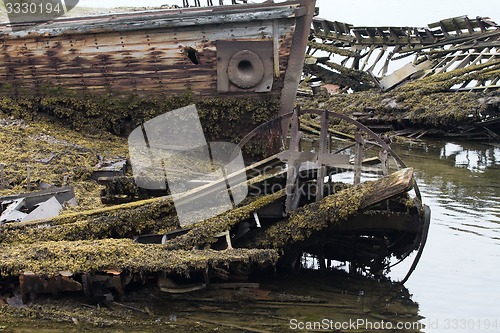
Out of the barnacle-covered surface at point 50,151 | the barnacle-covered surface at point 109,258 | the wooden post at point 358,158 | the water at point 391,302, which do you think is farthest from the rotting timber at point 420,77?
the barnacle-covered surface at point 109,258

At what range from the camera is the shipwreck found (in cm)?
867

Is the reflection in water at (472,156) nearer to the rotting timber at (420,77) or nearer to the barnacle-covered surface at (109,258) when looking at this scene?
the rotting timber at (420,77)

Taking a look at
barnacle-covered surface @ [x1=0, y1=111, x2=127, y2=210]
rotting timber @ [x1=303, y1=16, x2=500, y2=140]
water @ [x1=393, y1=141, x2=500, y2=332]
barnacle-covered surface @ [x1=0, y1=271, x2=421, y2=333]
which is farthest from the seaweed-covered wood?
rotting timber @ [x1=303, y1=16, x2=500, y2=140]

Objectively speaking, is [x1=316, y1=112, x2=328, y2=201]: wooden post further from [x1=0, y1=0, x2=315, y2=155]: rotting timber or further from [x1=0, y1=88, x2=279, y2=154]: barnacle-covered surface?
[x1=0, y1=88, x2=279, y2=154]: barnacle-covered surface

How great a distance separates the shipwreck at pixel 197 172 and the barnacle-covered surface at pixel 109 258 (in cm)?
2

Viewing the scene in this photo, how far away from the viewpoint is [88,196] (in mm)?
10969

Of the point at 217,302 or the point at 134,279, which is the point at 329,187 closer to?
the point at 217,302

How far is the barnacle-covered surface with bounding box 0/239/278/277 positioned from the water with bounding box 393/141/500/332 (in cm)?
251

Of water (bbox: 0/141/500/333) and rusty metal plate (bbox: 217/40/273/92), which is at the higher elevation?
rusty metal plate (bbox: 217/40/273/92)

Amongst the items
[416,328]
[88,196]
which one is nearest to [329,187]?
[416,328]

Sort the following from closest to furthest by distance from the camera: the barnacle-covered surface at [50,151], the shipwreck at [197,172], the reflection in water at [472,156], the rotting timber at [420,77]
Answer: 1. the shipwreck at [197,172]
2. the barnacle-covered surface at [50,151]
3. the reflection in water at [472,156]
4. the rotting timber at [420,77]

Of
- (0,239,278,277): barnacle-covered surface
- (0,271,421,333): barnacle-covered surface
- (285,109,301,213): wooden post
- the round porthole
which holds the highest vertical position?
the round porthole

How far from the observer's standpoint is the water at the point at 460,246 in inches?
372

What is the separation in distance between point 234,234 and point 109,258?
5.67 ft
